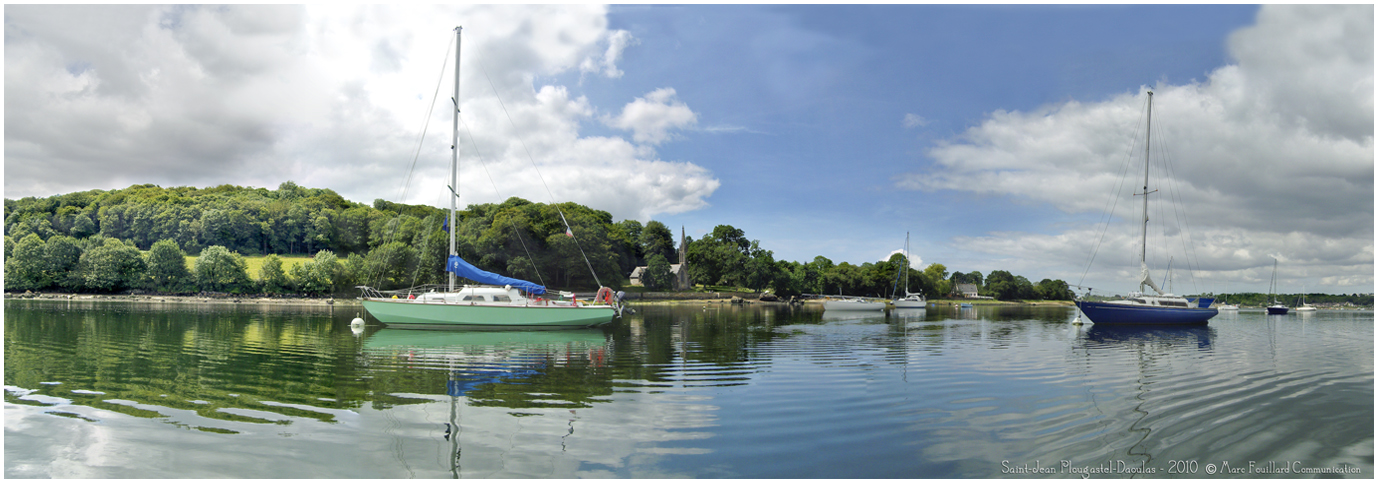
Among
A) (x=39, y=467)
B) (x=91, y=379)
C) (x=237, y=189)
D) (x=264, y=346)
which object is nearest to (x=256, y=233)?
(x=237, y=189)

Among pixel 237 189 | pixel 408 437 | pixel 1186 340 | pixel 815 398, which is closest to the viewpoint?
pixel 408 437

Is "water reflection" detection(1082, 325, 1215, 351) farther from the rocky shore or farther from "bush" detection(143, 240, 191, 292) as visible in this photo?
"bush" detection(143, 240, 191, 292)

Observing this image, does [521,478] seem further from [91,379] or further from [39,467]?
[91,379]

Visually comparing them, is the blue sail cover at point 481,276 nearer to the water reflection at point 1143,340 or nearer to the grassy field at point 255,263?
the water reflection at point 1143,340

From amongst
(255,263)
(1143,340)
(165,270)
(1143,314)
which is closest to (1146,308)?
(1143,314)

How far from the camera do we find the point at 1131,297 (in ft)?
112

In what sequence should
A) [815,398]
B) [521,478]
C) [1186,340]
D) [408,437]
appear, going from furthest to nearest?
[1186,340]
[815,398]
[408,437]
[521,478]

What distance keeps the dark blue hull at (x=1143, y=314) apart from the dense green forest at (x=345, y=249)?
27.2 meters

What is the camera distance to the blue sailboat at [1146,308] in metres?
33.2

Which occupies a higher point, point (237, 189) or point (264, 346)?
point (237, 189)

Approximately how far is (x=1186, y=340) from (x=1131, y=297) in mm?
10701

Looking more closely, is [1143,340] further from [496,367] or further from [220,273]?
[220,273]

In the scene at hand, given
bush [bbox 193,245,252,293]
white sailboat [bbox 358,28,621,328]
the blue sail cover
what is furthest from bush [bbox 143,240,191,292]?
the blue sail cover

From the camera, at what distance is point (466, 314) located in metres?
25.3
